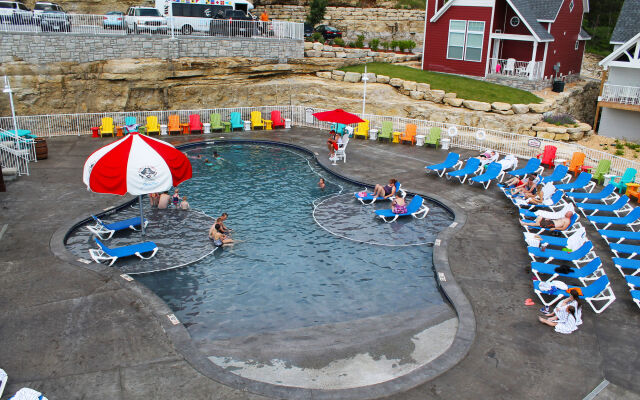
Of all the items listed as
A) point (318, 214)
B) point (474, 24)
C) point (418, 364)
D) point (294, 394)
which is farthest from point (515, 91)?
point (294, 394)

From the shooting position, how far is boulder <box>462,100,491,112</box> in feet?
92.7

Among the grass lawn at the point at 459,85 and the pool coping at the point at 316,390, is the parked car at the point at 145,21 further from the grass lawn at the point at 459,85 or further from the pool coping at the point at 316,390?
the pool coping at the point at 316,390

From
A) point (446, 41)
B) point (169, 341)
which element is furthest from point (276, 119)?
point (169, 341)

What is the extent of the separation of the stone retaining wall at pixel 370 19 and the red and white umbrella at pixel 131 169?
122ft

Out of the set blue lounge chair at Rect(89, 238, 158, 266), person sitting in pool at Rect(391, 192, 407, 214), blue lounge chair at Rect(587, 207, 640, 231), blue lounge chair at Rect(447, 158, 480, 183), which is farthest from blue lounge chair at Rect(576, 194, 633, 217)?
blue lounge chair at Rect(89, 238, 158, 266)

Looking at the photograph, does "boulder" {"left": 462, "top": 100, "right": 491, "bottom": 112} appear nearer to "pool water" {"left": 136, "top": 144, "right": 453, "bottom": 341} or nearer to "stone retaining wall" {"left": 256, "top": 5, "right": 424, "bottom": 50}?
"pool water" {"left": 136, "top": 144, "right": 453, "bottom": 341}

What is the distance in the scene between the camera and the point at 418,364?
1022 cm

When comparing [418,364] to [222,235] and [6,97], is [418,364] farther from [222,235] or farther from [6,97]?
[6,97]

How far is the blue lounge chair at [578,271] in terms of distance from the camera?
41.4 ft

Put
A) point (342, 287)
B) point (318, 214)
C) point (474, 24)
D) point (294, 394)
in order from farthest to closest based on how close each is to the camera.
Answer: point (474, 24)
point (318, 214)
point (342, 287)
point (294, 394)

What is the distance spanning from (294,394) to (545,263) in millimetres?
7738

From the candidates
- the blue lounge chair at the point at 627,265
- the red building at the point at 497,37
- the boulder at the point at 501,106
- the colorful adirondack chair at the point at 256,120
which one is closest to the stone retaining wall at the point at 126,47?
the colorful adirondack chair at the point at 256,120

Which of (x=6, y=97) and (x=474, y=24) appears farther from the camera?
(x=474, y=24)

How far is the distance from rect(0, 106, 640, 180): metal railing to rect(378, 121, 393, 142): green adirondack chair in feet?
4.76
